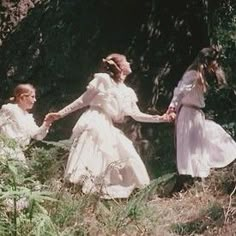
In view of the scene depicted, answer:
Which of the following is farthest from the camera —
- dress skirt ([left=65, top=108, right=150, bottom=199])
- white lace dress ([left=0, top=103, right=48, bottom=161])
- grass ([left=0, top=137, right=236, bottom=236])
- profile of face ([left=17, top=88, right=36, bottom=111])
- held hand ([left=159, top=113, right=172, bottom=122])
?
held hand ([left=159, top=113, right=172, bottom=122])

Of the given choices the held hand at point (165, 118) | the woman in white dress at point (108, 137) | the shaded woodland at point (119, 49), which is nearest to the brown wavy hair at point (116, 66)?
the woman in white dress at point (108, 137)

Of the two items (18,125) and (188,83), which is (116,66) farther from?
(18,125)

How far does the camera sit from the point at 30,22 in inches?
358

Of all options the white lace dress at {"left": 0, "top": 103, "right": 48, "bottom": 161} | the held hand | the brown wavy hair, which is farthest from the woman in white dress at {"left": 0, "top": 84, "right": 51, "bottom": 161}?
the held hand

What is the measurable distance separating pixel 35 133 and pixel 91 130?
53 cm

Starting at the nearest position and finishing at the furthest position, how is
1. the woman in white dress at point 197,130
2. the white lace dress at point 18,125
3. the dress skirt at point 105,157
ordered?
the white lace dress at point 18,125, the dress skirt at point 105,157, the woman in white dress at point 197,130

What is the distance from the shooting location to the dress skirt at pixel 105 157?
269 inches

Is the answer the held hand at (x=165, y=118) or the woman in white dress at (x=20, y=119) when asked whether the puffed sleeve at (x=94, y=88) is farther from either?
the held hand at (x=165, y=118)

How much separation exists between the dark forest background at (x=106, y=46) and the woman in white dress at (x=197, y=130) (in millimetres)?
1128

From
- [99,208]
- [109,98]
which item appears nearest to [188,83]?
Result: [109,98]

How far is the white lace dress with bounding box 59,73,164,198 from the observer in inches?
271

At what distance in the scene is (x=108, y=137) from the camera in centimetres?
703

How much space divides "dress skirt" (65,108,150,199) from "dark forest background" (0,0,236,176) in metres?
1.68

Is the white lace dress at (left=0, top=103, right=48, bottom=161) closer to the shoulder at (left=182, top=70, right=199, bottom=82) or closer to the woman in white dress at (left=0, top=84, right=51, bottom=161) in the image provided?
the woman in white dress at (left=0, top=84, right=51, bottom=161)
